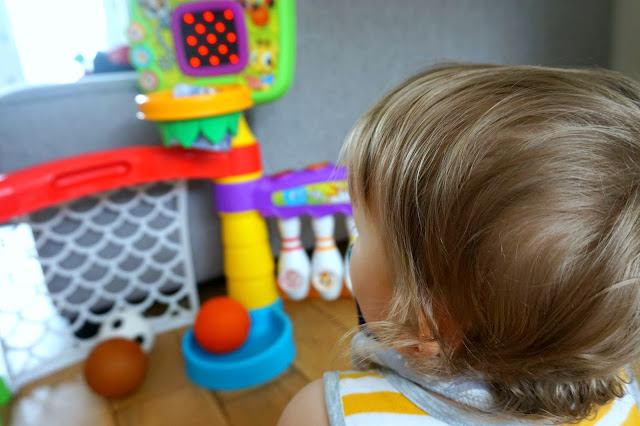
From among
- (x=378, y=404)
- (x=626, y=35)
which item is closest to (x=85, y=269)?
(x=378, y=404)

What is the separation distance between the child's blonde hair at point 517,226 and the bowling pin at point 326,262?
56 cm

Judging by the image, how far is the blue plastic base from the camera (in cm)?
83

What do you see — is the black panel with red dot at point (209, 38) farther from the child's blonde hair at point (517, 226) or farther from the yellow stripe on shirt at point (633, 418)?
the yellow stripe on shirt at point (633, 418)

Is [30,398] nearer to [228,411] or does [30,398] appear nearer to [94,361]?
[94,361]

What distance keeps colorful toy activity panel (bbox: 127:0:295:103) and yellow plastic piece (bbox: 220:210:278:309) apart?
0.23m

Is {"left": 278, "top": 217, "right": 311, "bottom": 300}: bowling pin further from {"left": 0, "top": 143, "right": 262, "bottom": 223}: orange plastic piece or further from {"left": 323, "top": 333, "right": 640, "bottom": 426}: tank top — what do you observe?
{"left": 323, "top": 333, "right": 640, "bottom": 426}: tank top

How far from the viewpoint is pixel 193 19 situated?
910 millimetres

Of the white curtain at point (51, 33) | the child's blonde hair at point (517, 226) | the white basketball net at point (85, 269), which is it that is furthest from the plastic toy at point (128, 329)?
the white curtain at point (51, 33)

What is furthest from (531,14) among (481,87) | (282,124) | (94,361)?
(94,361)

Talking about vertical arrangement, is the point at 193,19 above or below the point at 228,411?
above

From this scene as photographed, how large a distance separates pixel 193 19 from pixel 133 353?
0.58 m

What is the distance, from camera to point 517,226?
1.07ft

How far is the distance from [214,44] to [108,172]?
0.30m

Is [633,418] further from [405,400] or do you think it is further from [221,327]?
[221,327]
